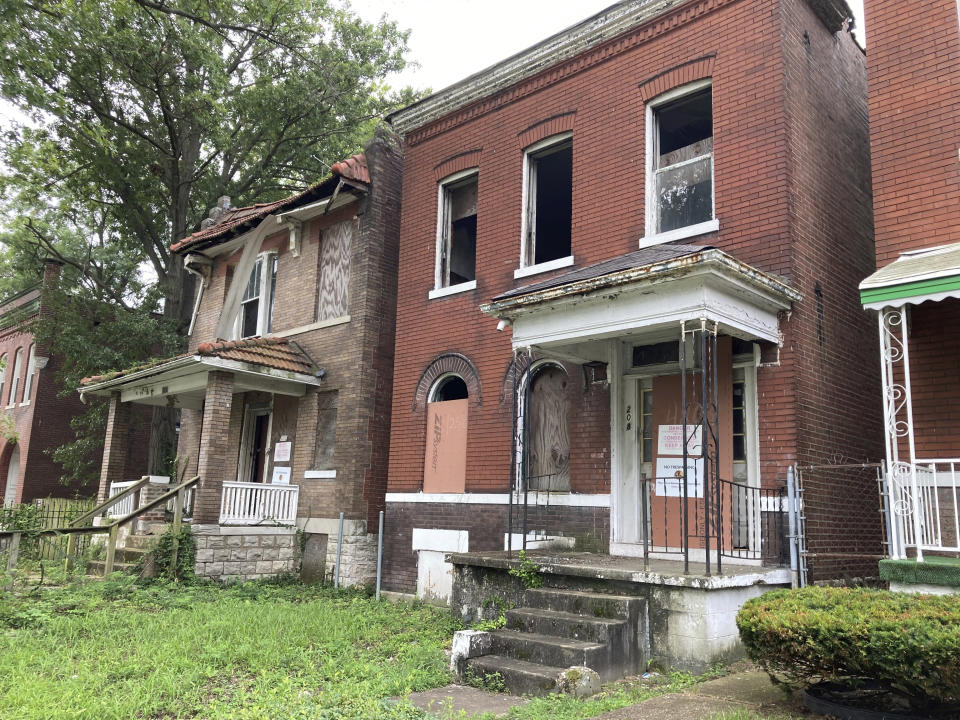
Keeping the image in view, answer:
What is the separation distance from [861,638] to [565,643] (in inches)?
111

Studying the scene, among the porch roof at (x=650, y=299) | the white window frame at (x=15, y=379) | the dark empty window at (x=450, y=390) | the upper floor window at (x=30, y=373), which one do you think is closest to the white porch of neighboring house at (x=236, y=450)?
the dark empty window at (x=450, y=390)

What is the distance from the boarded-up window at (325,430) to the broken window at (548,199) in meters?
5.26

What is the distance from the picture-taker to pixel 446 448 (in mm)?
12938

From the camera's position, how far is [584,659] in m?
6.80

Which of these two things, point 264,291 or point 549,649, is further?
point 264,291

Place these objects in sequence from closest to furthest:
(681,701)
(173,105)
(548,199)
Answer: (681,701) → (548,199) → (173,105)

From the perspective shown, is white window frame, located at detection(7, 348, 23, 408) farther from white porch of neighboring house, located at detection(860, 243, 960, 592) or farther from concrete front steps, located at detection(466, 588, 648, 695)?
white porch of neighboring house, located at detection(860, 243, 960, 592)

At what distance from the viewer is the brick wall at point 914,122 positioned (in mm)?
8594

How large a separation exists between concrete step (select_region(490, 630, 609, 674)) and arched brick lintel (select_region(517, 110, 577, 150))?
791cm

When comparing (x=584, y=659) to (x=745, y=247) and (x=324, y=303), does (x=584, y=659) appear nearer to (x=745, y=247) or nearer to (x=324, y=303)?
(x=745, y=247)

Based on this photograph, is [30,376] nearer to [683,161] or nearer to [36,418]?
[36,418]

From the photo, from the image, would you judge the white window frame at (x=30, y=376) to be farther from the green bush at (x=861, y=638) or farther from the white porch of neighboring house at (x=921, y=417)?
the green bush at (x=861, y=638)

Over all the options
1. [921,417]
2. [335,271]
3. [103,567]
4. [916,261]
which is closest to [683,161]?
[916,261]

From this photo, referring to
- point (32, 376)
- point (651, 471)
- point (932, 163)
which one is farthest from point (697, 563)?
point (32, 376)
